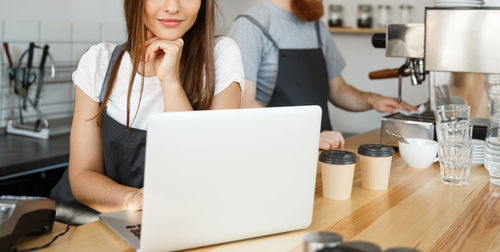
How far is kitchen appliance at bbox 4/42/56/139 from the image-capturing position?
244 cm

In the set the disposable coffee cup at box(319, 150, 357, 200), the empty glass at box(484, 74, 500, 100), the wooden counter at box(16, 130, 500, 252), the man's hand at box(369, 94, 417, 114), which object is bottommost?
the wooden counter at box(16, 130, 500, 252)

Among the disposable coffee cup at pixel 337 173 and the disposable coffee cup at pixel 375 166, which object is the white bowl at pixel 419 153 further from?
the disposable coffee cup at pixel 337 173

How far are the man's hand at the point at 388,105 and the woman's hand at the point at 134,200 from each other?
1.18 meters

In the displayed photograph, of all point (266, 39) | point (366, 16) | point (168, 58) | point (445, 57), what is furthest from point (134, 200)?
point (366, 16)

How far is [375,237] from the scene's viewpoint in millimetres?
1094

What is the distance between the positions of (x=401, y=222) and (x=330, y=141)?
2.54ft

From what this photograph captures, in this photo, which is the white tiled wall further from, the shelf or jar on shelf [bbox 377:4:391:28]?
jar on shelf [bbox 377:4:391:28]

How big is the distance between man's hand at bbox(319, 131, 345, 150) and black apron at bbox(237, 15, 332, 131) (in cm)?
45

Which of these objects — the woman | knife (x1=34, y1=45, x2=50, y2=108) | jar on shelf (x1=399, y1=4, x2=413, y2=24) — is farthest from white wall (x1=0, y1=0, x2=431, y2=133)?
jar on shelf (x1=399, y1=4, x2=413, y2=24)

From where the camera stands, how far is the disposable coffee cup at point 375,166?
1.43m

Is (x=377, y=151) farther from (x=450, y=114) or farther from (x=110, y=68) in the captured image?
(x=110, y=68)

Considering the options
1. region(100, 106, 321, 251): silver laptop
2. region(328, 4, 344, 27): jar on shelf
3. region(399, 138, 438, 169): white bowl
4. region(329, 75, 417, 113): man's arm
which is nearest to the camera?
region(100, 106, 321, 251): silver laptop

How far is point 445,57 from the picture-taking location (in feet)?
5.30

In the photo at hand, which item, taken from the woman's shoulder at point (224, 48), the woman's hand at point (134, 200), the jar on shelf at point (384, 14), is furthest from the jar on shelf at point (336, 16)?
the woman's hand at point (134, 200)
